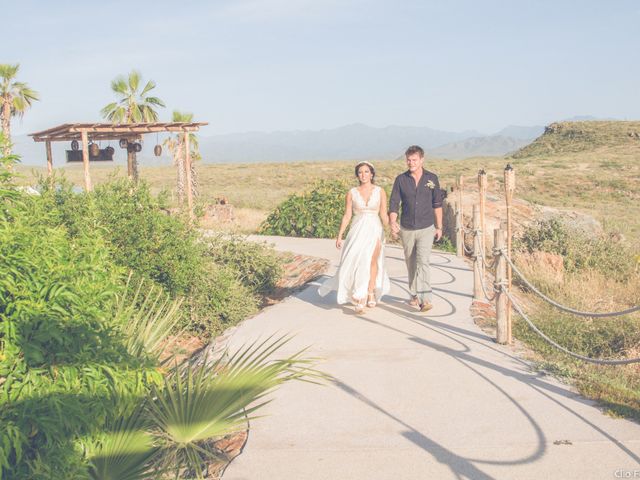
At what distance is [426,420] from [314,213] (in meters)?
13.8

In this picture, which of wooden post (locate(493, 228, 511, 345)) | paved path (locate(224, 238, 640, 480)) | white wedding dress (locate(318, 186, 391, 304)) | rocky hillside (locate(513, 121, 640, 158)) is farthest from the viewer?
rocky hillside (locate(513, 121, 640, 158))

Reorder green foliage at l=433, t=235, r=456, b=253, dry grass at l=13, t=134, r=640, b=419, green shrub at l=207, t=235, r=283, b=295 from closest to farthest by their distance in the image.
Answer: dry grass at l=13, t=134, r=640, b=419, green shrub at l=207, t=235, r=283, b=295, green foliage at l=433, t=235, r=456, b=253

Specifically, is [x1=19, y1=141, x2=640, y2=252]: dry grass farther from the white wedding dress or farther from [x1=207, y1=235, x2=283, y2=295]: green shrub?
the white wedding dress

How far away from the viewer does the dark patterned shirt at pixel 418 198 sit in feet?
28.9

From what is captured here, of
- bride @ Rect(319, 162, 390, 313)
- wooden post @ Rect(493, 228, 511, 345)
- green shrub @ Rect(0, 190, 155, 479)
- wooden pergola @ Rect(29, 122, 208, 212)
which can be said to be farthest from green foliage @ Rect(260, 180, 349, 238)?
green shrub @ Rect(0, 190, 155, 479)

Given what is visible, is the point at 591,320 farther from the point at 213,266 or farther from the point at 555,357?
the point at 213,266

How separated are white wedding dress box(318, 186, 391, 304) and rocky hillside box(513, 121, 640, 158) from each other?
6185cm

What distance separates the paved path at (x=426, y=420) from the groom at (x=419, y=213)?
1.03m

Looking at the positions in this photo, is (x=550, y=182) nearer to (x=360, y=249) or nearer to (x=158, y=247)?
(x=360, y=249)

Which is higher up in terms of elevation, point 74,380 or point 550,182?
point 74,380

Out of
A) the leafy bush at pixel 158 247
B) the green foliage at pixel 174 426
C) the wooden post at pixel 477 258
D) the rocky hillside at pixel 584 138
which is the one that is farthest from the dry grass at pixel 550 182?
the green foliage at pixel 174 426

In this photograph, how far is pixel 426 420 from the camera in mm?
5070

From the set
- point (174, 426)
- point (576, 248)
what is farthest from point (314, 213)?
point (174, 426)

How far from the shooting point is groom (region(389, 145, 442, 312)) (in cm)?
881
